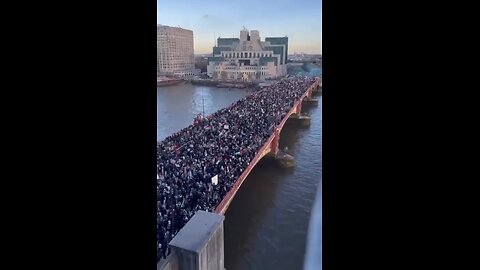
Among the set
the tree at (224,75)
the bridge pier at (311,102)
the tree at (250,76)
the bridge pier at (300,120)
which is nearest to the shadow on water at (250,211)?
the bridge pier at (300,120)

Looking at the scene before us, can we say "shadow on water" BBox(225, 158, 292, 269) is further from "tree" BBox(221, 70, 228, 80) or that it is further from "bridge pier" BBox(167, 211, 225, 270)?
"tree" BBox(221, 70, 228, 80)

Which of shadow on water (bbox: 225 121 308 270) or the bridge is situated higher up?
the bridge

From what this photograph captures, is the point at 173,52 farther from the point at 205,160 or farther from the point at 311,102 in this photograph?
the point at 205,160

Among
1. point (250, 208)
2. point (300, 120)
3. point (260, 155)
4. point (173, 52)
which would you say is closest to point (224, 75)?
point (173, 52)

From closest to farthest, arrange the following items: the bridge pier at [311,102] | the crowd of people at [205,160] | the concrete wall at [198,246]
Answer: the concrete wall at [198,246] < the crowd of people at [205,160] < the bridge pier at [311,102]

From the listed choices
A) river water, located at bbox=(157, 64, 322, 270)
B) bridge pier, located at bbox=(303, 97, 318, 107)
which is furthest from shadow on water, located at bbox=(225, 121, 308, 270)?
bridge pier, located at bbox=(303, 97, 318, 107)

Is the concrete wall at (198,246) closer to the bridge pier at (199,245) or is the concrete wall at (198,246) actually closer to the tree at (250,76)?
the bridge pier at (199,245)
